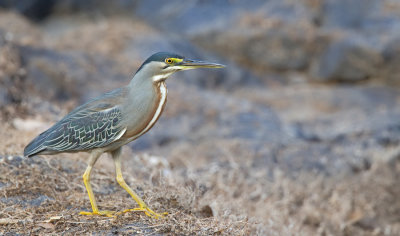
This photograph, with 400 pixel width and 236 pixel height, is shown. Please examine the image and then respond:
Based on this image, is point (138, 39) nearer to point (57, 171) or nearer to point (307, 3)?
point (307, 3)

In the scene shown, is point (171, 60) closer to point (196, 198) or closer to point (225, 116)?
point (196, 198)

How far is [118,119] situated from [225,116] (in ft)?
23.9

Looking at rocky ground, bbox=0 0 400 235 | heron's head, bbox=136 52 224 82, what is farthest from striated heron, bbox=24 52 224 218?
rocky ground, bbox=0 0 400 235

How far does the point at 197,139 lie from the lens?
11.4 metres

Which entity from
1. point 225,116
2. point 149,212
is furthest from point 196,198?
point 225,116

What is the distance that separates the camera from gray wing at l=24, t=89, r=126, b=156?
508cm

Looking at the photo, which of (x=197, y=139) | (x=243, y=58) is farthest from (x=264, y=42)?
(x=197, y=139)

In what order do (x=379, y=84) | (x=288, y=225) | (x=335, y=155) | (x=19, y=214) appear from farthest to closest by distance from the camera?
1. (x=379, y=84)
2. (x=335, y=155)
3. (x=288, y=225)
4. (x=19, y=214)

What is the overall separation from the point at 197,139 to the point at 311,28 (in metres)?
7.01

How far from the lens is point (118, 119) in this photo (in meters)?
5.11

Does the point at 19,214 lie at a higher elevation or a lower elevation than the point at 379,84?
higher

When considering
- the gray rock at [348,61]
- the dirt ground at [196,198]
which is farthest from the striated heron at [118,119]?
the gray rock at [348,61]

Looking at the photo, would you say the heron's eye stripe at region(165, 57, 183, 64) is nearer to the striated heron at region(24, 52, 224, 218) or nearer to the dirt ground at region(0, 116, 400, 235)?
the striated heron at region(24, 52, 224, 218)

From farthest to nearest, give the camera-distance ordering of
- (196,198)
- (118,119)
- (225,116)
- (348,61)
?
1. (348,61)
2. (225,116)
3. (196,198)
4. (118,119)
